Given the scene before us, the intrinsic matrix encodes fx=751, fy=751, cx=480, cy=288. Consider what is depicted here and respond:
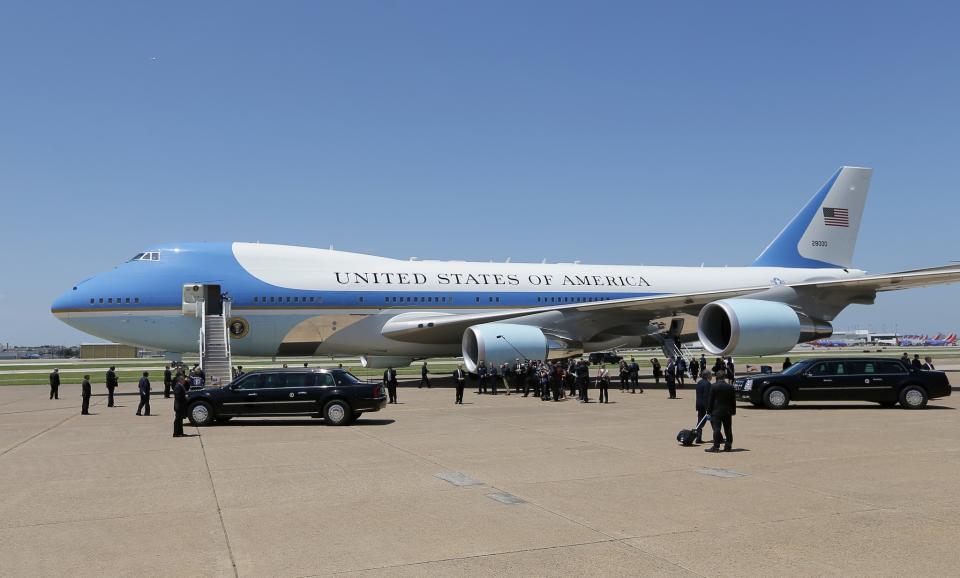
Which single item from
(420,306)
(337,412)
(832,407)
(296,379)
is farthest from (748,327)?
(296,379)

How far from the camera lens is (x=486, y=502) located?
334 inches

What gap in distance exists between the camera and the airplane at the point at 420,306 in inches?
1033

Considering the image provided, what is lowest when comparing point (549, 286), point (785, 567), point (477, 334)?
point (785, 567)

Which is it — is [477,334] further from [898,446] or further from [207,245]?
[898,446]

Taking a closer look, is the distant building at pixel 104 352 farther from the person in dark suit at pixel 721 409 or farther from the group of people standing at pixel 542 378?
the person in dark suit at pixel 721 409

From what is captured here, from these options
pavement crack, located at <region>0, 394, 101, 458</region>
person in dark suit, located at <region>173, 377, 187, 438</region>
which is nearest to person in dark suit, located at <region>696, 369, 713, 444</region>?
person in dark suit, located at <region>173, 377, 187, 438</region>

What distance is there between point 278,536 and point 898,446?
10112mm

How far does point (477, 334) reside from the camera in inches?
1053

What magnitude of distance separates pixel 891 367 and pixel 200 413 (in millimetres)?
16852

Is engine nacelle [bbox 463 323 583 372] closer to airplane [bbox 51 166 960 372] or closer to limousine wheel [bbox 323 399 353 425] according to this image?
airplane [bbox 51 166 960 372]

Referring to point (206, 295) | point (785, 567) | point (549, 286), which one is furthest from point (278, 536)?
point (549, 286)

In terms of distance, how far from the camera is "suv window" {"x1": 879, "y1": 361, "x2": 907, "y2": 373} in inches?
744

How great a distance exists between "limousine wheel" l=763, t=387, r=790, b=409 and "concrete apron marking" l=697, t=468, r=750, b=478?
944cm

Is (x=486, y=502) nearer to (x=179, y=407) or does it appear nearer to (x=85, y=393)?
(x=179, y=407)
